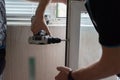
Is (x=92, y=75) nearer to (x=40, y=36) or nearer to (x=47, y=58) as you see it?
(x=40, y=36)

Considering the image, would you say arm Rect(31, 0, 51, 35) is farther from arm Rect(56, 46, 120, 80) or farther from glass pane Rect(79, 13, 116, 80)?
arm Rect(56, 46, 120, 80)

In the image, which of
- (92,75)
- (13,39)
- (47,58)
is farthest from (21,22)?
(92,75)

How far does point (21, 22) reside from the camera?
5.73 feet

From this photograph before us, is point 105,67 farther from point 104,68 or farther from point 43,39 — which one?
point 43,39

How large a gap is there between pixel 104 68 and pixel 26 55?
3.42ft

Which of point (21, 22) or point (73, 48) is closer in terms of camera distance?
point (73, 48)

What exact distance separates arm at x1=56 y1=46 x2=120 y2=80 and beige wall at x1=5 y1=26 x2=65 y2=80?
2.94 feet

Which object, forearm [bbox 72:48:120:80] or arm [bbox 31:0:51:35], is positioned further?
A: arm [bbox 31:0:51:35]

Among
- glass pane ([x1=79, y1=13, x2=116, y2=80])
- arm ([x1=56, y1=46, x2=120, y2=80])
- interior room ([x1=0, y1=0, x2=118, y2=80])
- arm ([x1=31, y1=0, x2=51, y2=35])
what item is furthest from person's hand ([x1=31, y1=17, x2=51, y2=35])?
arm ([x1=56, y1=46, x2=120, y2=80])

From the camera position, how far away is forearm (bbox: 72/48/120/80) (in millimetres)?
694

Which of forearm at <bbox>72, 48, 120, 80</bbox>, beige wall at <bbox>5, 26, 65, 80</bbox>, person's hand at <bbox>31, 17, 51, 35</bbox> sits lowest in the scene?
beige wall at <bbox>5, 26, 65, 80</bbox>

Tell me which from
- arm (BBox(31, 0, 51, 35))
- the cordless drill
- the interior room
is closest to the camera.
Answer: the cordless drill

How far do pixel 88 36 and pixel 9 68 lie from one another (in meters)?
Answer: 0.63

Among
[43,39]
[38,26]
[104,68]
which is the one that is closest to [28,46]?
[38,26]
